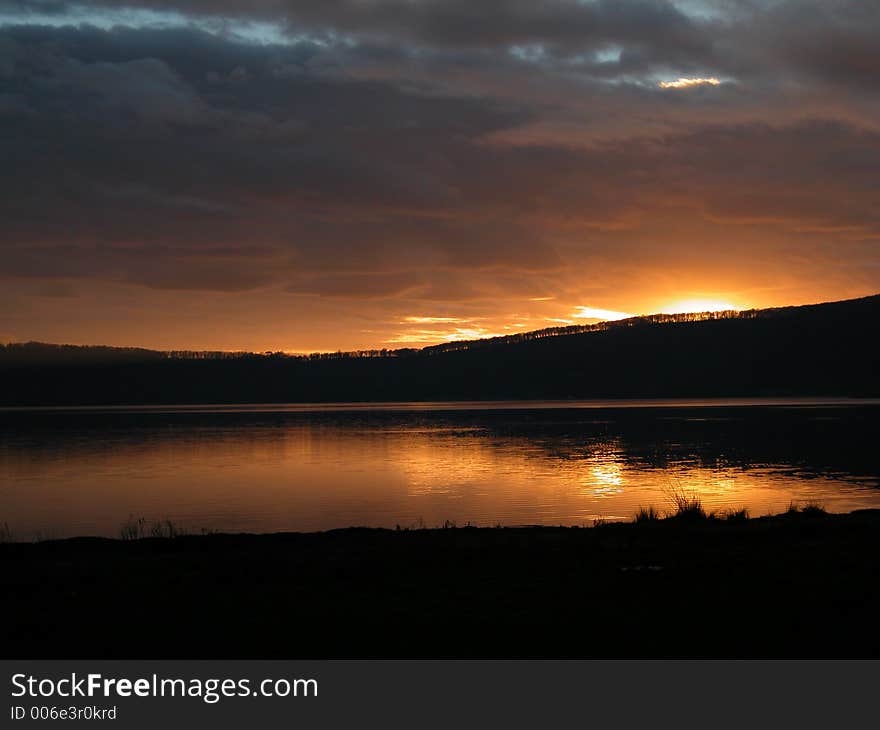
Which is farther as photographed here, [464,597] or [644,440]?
[644,440]

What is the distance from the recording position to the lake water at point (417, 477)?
99.7 ft

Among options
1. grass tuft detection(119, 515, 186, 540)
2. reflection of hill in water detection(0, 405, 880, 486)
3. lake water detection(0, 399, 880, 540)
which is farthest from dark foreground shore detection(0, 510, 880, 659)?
reflection of hill in water detection(0, 405, 880, 486)

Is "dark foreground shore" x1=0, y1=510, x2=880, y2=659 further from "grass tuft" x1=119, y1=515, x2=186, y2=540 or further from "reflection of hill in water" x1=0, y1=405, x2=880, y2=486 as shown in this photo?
"reflection of hill in water" x1=0, y1=405, x2=880, y2=486

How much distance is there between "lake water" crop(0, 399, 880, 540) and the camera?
30.4m

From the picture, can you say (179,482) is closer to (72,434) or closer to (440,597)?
(440,597)

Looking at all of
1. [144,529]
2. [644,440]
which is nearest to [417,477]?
[144,529]

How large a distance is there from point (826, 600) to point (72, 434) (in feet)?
256

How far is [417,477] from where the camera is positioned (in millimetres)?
42625

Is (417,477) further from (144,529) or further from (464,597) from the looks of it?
(464,597)

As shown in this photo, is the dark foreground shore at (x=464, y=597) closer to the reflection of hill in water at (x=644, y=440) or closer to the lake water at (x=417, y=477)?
the lake water at (x=417, y=477)

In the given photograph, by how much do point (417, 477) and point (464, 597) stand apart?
29.5 m

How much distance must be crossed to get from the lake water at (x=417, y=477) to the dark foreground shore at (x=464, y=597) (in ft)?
31.1

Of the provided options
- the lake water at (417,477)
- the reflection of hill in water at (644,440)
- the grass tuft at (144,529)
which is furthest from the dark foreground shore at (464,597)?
the reflection of hill in water at (644,440)

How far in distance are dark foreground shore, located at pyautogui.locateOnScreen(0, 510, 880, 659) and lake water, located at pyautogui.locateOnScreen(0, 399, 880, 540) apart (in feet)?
31.1
